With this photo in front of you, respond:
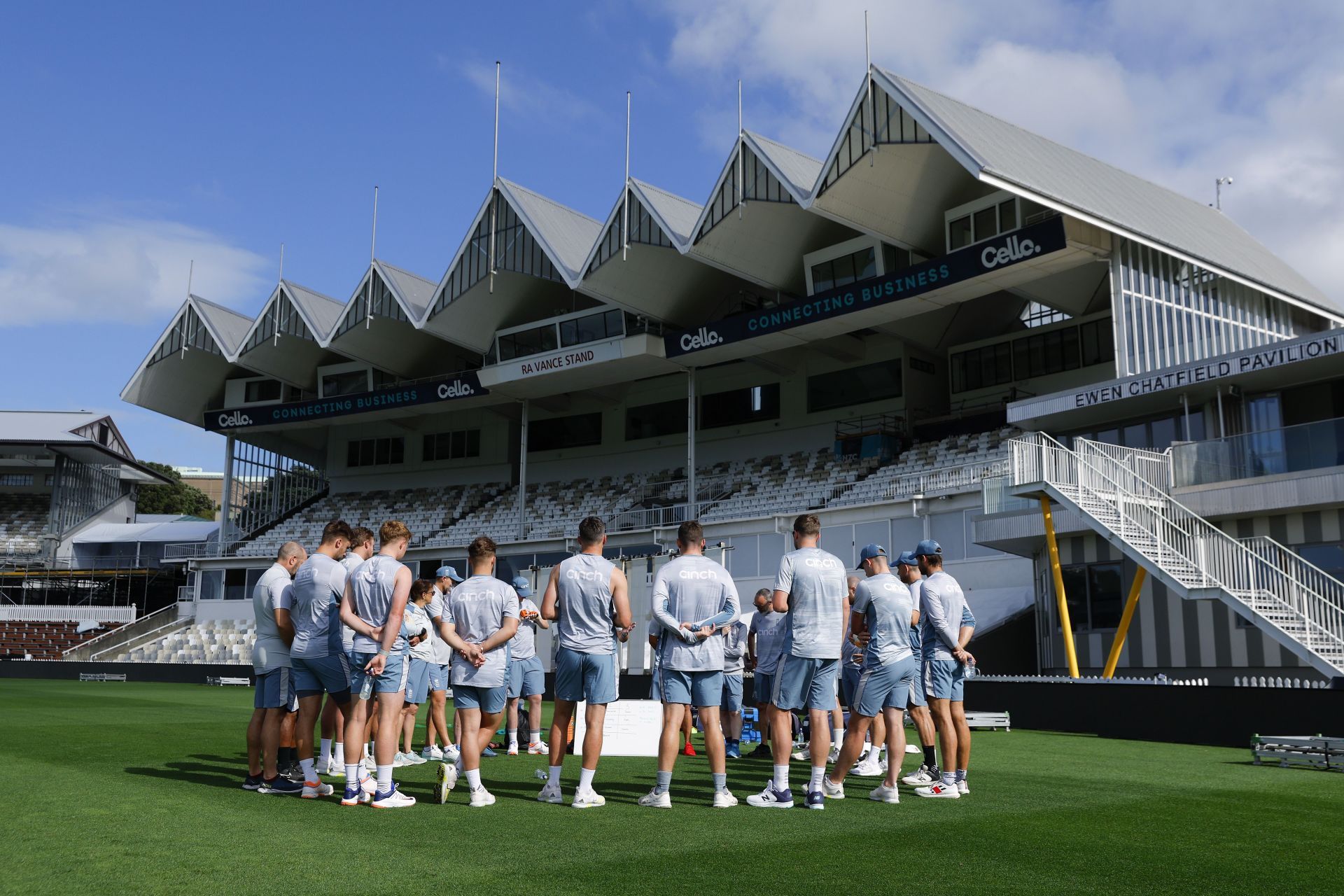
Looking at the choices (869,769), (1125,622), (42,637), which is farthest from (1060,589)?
(42,637)

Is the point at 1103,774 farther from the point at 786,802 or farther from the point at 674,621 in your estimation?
the point at 674,621

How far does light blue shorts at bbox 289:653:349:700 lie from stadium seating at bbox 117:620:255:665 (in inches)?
1507

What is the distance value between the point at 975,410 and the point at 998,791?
2944 cm

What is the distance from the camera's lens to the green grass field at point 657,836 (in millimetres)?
5125

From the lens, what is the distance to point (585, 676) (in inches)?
305

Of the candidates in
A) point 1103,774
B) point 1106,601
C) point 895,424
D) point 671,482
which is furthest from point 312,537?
point 1103,774

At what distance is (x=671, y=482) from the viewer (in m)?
43.6

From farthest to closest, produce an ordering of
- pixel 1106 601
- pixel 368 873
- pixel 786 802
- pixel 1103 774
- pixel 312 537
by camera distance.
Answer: pixel 312 537 → pixel 1106 601 → pixel 1103 774 → pixel 786 802 → pixel 368 873

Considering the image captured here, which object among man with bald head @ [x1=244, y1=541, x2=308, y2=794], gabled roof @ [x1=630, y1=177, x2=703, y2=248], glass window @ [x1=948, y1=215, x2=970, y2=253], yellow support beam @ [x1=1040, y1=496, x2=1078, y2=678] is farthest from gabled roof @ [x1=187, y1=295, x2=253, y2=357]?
man with bald head @ [x1=244, y1=541, x2=308, y2=794]

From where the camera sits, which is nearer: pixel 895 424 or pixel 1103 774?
pixel 1103 774

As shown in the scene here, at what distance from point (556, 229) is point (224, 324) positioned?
17.5 meters

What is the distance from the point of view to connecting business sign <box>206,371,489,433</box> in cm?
4470

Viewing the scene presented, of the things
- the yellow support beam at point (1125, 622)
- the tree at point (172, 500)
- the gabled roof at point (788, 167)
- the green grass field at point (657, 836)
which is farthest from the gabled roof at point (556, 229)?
the tree at point (172, 500)

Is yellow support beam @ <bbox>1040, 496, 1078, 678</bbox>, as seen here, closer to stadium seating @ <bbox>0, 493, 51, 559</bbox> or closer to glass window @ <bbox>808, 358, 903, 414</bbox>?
glass window @ <bbox>808, 358, 903, 414</bbox>
